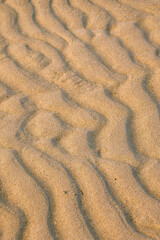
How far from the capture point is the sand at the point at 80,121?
1.86 m

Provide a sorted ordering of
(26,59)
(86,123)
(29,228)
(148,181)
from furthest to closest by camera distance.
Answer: (26,59)
(86,123)
(148,181)
(29,228)

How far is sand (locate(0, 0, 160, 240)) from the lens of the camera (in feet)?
6.11

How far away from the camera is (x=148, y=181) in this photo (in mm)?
2004

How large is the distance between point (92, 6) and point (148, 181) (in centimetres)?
208

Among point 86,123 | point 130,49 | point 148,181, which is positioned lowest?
point 148,181

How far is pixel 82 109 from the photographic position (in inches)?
97.6

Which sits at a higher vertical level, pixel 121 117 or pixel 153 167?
pixel 121 117

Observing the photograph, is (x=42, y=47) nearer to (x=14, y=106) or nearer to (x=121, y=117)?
(x=14, y=106)

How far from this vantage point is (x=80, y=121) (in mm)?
2396

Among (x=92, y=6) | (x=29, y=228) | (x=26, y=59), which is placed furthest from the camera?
(x=92, y=6)

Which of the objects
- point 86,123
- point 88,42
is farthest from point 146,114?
point 88,42

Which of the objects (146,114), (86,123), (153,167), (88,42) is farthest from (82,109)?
(88,42)

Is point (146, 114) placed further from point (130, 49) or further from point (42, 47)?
point (42, 47)

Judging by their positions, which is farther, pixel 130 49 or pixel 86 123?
pixel 130 49
